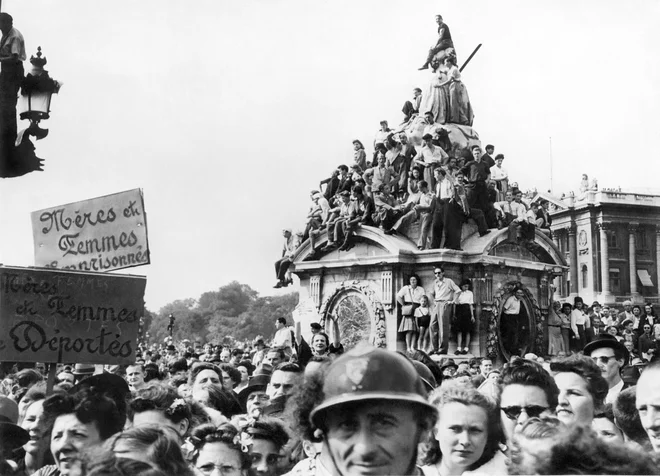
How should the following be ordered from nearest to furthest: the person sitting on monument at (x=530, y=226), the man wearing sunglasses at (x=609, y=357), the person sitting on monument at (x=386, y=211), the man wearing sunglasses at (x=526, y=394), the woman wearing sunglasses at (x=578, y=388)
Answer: the man wearing sunglasses at (x=526, y=394) < the woman wearing sunglasses at (x=578, y=388) < the man wearing sunglasses at (x=609, y=357) < the person sitting on monument at (x=386, y=211) < the person sitting on monument at (x=530, y=226)

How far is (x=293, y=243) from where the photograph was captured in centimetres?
2503

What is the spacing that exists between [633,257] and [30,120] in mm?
59900

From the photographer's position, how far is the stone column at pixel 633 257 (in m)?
63.0

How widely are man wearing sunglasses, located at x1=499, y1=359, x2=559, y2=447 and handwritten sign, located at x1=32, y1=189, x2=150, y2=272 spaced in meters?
3.81

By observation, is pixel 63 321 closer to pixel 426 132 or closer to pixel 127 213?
pixel 127 213

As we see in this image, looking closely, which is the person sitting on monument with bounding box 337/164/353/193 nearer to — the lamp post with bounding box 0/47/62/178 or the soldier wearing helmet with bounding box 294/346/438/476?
the lamp post with bounding box 0/47/62/178

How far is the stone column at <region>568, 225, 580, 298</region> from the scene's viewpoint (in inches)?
2707

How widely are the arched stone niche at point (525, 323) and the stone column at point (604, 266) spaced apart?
4496cm

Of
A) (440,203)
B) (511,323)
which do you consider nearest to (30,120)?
(440,203)

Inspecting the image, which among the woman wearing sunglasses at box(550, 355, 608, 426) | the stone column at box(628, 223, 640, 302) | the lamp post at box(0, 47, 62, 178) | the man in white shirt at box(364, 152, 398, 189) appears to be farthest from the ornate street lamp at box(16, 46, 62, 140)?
the stone column at box(628, 223, 640, 302)

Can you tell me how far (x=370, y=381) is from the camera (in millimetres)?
3658

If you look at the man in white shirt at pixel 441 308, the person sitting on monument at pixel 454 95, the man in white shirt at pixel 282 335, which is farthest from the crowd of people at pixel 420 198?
the man in white shirt at pixel 282 335

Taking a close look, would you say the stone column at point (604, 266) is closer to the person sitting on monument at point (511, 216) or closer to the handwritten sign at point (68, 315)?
the person sitting on monument at point (511, 216)

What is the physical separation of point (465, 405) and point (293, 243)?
1969 cm
